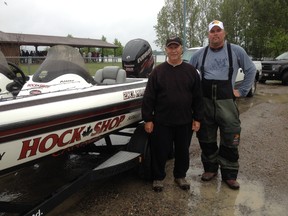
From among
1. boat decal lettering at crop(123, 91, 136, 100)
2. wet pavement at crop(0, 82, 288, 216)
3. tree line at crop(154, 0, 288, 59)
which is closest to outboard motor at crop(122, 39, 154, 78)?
wet pavement at crop(0, 82, 288, 216)

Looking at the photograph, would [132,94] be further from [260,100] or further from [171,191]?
[260,100]

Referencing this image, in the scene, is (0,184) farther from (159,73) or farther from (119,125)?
(159,73)

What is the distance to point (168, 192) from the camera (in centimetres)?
394

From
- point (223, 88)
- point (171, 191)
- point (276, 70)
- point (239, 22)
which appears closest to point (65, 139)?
point (171, 191)

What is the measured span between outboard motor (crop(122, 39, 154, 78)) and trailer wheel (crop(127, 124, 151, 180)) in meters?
1.73

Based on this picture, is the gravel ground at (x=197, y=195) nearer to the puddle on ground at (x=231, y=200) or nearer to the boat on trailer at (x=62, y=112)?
the puddle on ground at (x=231, y=200)

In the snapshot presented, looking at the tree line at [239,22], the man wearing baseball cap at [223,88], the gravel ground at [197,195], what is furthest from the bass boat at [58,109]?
the tree line at [239,22]

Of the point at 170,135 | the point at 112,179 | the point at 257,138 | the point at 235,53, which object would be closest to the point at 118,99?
the point at 170,135

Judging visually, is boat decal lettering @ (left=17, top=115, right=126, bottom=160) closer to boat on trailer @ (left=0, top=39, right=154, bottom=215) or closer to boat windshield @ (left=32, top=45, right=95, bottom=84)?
boat on trailer @ (left=0, top=39, right=154, bottom=215)

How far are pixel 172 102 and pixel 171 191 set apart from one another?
3.44 feet

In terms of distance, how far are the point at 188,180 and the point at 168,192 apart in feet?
1.43

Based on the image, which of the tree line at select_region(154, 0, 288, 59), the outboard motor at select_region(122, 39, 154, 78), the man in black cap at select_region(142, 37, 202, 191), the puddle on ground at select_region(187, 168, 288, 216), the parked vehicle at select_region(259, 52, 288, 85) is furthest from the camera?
the tree line at select_region(154, 0, 288, 59)

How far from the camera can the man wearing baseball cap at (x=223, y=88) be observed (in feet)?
12.8

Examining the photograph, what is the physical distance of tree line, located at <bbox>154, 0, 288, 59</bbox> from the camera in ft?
82.8
